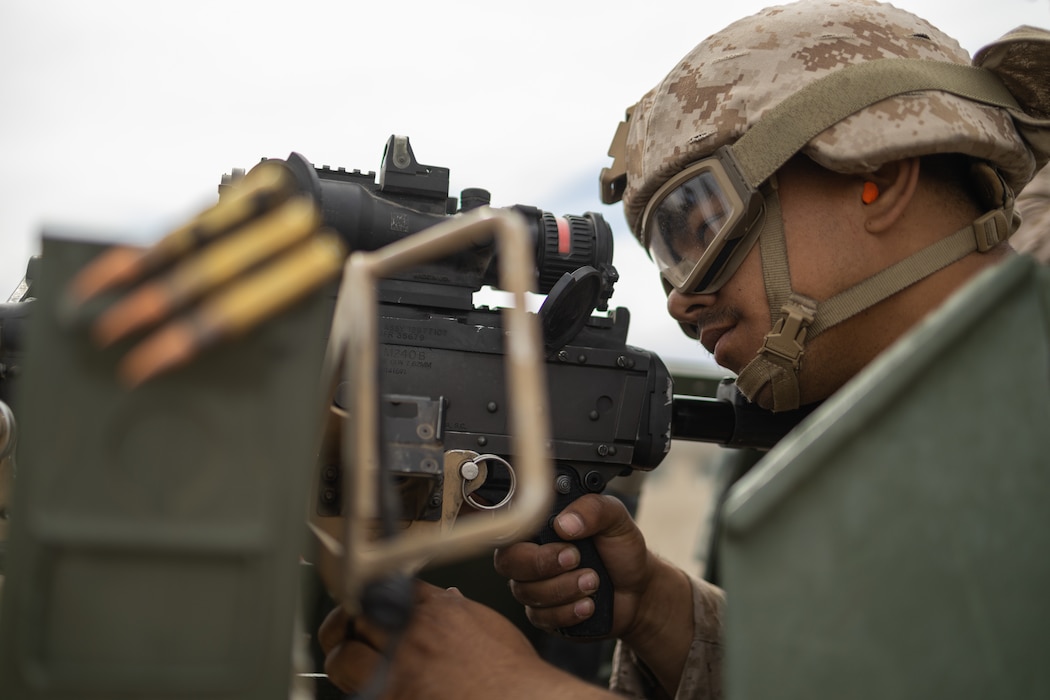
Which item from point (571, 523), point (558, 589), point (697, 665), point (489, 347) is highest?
point (489, 347)

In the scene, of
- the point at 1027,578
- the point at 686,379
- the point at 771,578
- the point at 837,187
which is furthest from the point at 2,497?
the point at 686,379

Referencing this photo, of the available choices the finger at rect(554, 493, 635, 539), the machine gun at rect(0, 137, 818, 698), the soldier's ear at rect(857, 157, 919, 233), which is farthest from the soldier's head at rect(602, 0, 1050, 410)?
the machine gun at rect(0, 137, 818, 698)

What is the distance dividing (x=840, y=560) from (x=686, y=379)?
297 cm

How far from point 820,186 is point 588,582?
105cm

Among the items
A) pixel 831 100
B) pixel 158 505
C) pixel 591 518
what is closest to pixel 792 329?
pixel 831 100

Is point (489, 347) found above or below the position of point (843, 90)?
below

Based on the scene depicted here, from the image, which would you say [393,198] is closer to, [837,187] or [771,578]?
[837,187]

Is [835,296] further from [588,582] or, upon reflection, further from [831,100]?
[588,582]

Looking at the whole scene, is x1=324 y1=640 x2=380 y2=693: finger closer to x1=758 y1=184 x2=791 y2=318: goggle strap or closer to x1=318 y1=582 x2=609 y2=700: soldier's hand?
x1=318 y1=582 x2=609 y2=700: soldier's hand

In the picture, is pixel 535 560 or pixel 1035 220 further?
pixel 1035 220

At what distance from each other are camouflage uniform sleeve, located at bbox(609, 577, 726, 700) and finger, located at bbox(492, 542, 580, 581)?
397 mm

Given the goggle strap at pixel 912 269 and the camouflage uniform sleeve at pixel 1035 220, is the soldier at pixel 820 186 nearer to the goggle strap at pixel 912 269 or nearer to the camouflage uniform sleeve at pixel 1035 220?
the goggle strap at pixel 912 269

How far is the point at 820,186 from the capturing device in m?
2.07

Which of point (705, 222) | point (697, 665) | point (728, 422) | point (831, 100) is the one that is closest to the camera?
point (831, 100)
